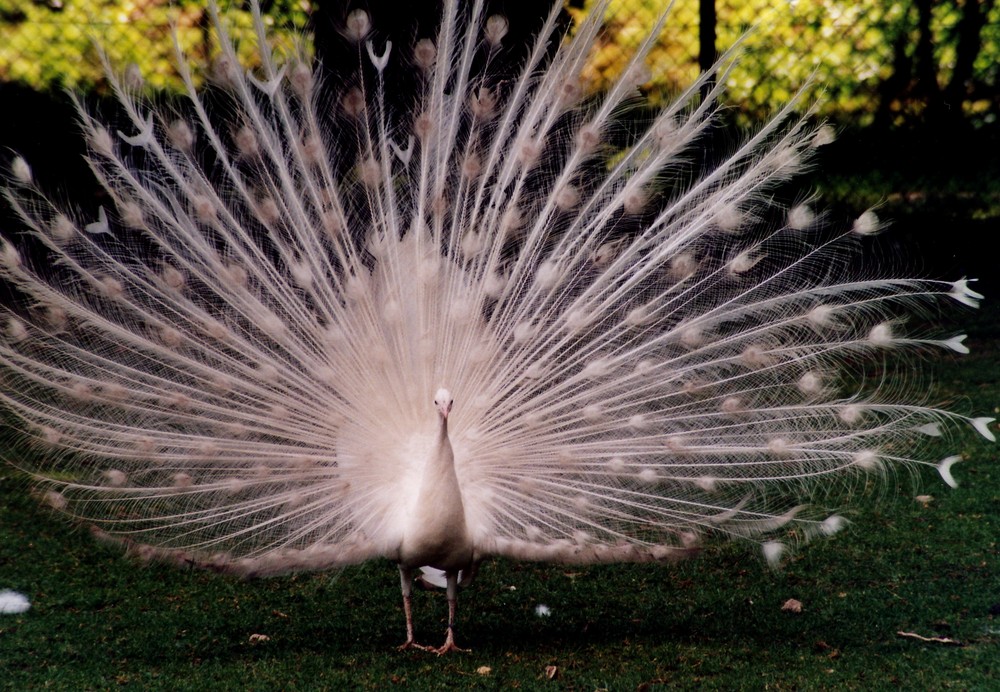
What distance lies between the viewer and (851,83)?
8.77 meters

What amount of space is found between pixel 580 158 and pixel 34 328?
7.03 feet

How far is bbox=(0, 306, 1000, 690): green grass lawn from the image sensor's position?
12.7 ft

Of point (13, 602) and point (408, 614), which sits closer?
point (408, 614)

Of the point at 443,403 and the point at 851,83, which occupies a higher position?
the point at 851,83

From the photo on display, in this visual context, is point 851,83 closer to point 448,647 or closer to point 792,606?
point 792,606

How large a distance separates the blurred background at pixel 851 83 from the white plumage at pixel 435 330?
3617 millimetres

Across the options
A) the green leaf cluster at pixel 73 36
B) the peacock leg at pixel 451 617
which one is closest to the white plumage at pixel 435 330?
the peacock leg at pixel 451 617

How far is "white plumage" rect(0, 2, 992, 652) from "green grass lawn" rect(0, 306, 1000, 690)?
13.2 inches

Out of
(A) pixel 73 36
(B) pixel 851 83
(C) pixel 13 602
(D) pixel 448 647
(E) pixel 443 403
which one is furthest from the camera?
(B) pixel 851 83

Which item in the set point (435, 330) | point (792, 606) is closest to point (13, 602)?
point (435, 330)

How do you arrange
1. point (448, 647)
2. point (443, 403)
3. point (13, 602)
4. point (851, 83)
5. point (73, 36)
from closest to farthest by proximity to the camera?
point (443, 403), point (448, 647), point (13, 602), point (73, 36), point (851, 83)

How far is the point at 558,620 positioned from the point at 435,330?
1.23 metres

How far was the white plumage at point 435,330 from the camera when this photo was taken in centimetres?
414

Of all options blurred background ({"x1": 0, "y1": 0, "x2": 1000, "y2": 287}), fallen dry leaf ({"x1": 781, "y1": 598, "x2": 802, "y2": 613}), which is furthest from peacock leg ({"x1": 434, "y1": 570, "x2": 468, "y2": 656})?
blurred background ({"x1": 0, "y1": 0, "x2": 1000, "y2": 287})
